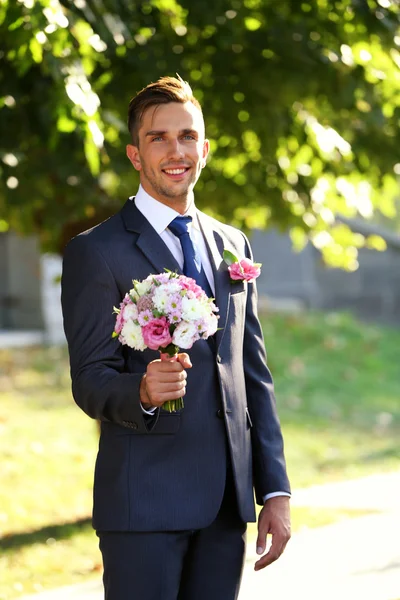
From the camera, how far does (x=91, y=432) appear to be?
1271 centimetres

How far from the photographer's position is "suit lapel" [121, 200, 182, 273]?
11.0 feet

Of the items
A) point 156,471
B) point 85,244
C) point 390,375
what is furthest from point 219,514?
point 390,375

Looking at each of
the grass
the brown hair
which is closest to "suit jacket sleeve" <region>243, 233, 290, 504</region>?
the brown hair

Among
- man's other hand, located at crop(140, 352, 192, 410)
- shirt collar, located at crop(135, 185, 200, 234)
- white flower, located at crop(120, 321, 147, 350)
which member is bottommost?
man's other hand, located at crop(140, 352, 192, 410)

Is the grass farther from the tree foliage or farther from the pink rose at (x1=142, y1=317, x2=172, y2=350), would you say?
the pink rose at (x1=142, y1=317, x2=172, y2=350)

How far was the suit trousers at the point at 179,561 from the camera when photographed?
323cm

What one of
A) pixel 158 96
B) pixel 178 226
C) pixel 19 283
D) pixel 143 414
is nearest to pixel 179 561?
pixel 143 414

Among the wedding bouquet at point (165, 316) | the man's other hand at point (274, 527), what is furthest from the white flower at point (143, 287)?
the man's other hand at point (274, 527)

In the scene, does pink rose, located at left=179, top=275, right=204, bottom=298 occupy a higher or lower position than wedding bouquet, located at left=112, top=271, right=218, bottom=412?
higher

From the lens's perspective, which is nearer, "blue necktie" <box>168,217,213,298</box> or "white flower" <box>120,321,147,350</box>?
"white flower" <box>120,321,147,350</box>

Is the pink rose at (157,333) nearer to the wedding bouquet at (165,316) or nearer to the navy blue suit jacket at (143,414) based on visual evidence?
the wedding bouquet at (165,316)

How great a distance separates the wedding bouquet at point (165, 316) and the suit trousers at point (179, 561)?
25.9 inches

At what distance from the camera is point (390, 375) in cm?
1736

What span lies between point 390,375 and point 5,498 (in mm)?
9011
